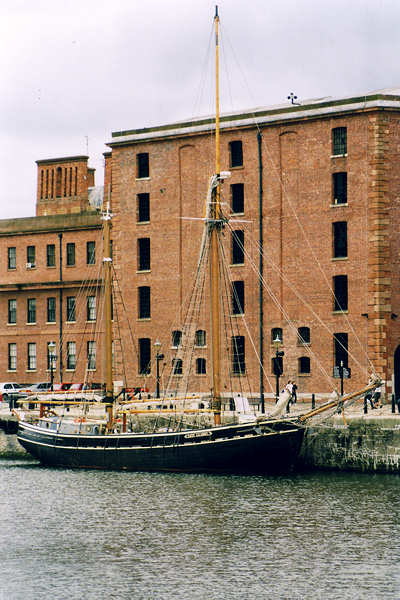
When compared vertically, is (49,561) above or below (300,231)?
below

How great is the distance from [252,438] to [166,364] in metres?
22.0

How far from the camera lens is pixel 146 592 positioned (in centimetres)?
2770

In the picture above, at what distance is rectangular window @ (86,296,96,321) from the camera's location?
78938mm

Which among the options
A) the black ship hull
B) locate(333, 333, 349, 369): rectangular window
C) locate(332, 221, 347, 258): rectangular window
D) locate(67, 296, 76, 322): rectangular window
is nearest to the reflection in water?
the black ship hull

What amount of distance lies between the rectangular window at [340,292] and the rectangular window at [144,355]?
12.6 m

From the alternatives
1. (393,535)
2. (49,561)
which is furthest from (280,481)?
(49,561)

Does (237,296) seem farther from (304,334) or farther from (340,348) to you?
(340,348)

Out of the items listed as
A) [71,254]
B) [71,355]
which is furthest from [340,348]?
[71,254]

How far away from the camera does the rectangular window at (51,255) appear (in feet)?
267

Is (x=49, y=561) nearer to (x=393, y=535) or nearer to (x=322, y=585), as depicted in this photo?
(x=322, y=585)

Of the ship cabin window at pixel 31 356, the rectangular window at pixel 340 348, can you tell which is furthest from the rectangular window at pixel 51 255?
the rectangular window at pixel 340 348

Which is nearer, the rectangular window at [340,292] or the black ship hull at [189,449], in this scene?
the black ship hull at [189,449]

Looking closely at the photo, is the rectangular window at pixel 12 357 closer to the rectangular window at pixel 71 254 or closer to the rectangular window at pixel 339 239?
the rectangular window at pixel 71 254

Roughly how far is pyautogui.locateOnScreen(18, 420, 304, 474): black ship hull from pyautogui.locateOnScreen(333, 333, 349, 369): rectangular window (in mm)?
16107
